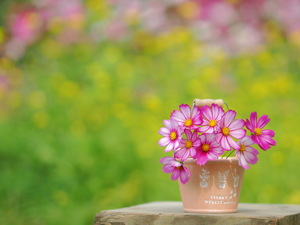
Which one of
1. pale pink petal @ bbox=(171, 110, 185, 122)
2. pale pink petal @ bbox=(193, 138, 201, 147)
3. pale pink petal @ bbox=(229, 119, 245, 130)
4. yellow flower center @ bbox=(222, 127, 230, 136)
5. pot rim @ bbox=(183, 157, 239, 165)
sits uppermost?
pale pink petal @ bbox=(171, 110, 185, 122)

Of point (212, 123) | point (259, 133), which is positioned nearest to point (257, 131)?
point (259, 133)

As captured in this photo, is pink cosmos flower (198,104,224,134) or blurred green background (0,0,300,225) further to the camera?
blurred green background (0,0,300,225)

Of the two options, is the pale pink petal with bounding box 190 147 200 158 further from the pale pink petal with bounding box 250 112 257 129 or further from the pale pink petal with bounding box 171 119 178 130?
the pale pink petal with bounding box 250 112 257 129

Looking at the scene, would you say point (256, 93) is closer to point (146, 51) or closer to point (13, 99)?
point (146, 51)

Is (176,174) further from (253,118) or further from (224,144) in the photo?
(253,118)

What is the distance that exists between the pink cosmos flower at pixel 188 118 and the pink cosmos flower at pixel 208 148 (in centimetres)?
4

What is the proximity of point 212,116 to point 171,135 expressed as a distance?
122mm

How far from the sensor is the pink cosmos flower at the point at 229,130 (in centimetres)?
103

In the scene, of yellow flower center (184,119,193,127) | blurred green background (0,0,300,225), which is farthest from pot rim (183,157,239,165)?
blurred green background (0,0,300,225)

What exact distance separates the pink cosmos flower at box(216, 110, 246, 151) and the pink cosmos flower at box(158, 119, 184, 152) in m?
0.11

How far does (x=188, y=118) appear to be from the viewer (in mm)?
1061

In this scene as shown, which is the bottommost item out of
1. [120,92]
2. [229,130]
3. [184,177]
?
[184,177]

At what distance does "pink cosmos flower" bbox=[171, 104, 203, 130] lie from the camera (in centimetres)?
105

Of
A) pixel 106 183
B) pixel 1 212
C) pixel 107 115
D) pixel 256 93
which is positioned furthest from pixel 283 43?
pixel 1 212
